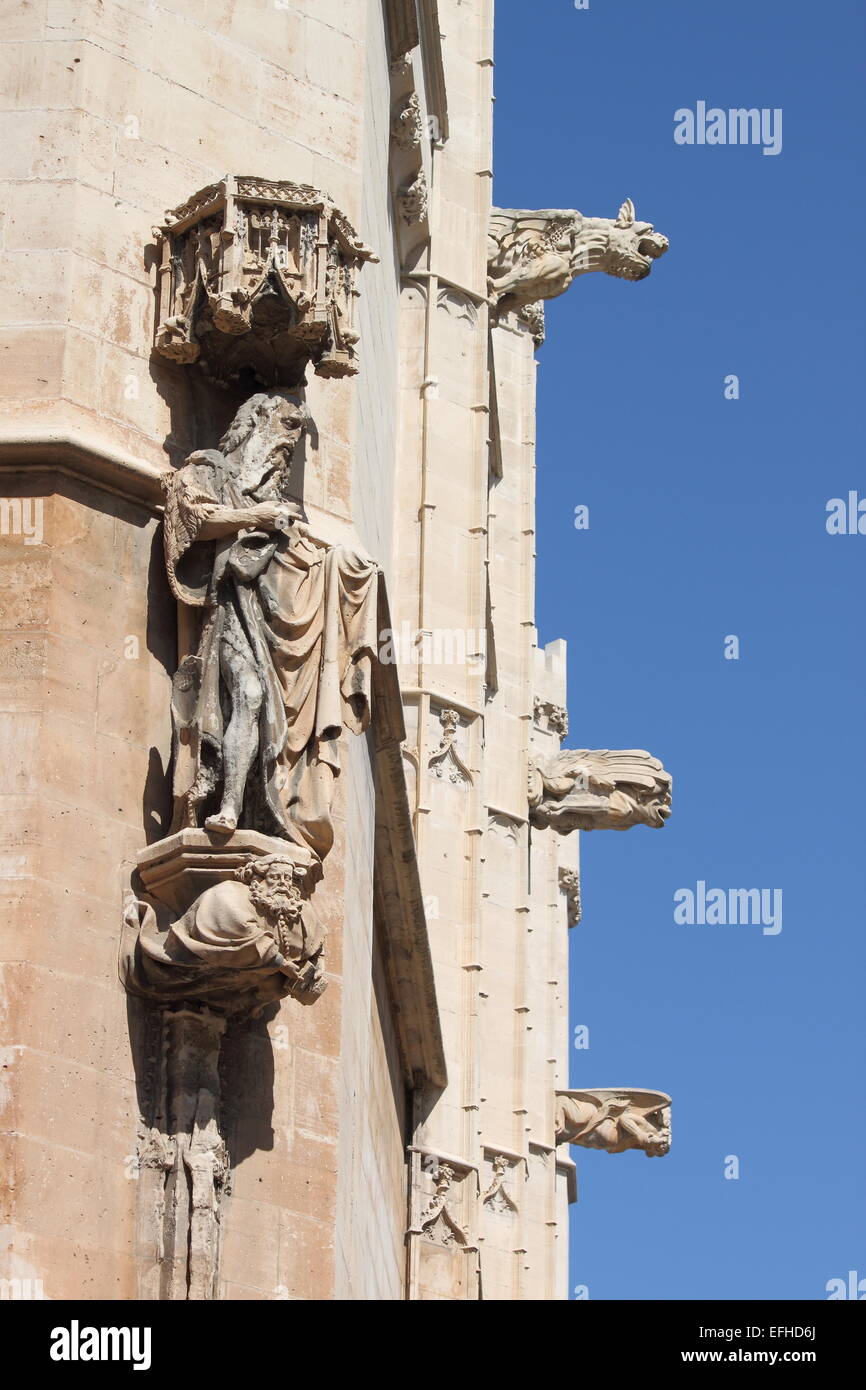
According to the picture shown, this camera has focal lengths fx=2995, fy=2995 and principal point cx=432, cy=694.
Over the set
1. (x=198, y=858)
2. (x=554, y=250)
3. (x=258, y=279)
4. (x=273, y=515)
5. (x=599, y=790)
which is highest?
(x=554, y=250)

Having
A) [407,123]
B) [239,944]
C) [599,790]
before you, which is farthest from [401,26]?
[599,790]

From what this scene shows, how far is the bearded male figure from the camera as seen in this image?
1323 centimetres

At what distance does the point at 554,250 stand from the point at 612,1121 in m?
9.70

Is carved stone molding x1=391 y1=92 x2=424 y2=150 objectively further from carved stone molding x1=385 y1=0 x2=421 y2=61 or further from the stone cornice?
the stone cornice

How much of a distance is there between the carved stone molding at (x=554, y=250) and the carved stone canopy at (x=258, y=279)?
519 inches

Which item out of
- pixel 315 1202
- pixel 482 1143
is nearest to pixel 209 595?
pixel 315 1202

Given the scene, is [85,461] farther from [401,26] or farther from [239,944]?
[401,26]

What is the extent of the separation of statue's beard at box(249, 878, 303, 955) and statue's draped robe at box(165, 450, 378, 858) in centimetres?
39

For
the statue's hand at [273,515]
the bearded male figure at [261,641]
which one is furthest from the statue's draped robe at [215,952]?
the statue's hand at [273,515]

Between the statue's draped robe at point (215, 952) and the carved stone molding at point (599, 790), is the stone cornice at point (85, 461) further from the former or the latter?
the carved stone molding at point (599, 790)

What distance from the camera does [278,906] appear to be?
42.2 feet

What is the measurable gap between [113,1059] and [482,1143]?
13021 mm

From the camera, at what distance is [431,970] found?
20.0 metres

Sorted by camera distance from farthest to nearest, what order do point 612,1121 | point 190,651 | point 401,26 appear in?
point 612,1121 < point 401,26 < point 190,651
